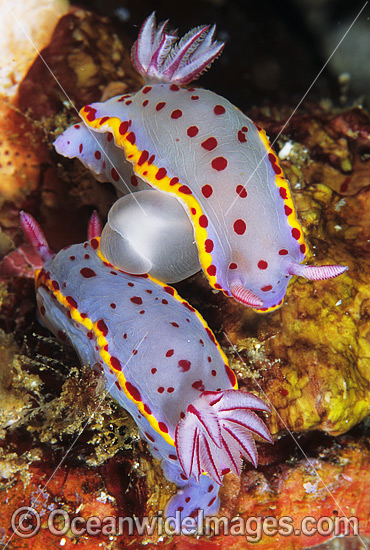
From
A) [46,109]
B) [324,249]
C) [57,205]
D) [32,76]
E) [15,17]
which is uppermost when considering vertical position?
[15,17]

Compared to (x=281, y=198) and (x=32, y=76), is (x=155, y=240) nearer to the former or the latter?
(x=281, y=198)

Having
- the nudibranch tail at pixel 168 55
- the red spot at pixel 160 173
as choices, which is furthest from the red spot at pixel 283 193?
the nudibranch tail at pixel 168 55

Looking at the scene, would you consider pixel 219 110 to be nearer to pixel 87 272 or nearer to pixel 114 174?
pixel 114 174

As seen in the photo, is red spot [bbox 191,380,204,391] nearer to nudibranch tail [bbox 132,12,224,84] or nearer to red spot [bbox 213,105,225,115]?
red spot [bbox 213,105,225,115]

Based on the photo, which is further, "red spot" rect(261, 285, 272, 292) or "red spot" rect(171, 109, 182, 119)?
"red spot" rect(171, 109, 182, 119)

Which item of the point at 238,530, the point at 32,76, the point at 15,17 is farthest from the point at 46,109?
the point at 238,530

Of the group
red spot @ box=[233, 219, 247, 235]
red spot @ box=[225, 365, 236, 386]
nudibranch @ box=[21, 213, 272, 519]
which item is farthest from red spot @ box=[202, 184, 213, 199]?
red spot @ box=[225, 365, 236, 386]

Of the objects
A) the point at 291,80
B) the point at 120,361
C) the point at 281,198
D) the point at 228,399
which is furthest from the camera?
the point at 291,80

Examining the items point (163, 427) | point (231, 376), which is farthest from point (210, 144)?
point (163, 427)
